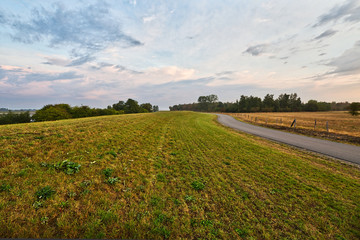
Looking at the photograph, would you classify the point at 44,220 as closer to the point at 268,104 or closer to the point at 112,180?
the point at 112,180

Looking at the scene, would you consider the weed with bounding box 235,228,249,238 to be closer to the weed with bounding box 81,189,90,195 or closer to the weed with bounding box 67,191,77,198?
the weed with bounding box 81,189,90,195

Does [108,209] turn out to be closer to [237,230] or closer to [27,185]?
[27,185]

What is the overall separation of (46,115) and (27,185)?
46.4 meters

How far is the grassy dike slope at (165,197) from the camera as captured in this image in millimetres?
3303

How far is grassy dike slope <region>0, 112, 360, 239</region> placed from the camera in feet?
10.8

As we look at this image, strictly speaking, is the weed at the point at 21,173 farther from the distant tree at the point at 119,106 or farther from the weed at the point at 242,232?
the distant tree at the point at 119,106

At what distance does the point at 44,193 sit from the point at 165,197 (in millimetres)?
3663

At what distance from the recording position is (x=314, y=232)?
3.46 meters

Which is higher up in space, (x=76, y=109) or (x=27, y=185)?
(x=76, y=109)

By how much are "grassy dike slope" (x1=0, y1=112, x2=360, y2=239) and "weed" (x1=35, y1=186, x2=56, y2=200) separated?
0.30ft

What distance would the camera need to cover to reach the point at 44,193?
391 cm

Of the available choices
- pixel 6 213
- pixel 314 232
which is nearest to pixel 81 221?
pixel 6 213

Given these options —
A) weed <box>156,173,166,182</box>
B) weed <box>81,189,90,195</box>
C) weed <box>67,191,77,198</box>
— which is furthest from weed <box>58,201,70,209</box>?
weed <box>156,173,166,182</box>

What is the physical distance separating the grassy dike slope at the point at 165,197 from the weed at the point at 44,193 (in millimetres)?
92
